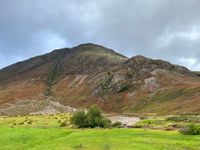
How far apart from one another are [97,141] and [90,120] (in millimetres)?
38919

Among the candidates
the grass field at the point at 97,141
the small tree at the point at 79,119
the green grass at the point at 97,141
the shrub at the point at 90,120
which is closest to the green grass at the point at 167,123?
the shrub at the point at 90,120

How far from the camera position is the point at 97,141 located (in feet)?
154

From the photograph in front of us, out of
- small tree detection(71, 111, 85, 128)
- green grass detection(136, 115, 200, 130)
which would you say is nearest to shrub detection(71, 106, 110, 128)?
small tree detection(71, 111, 85, 128)

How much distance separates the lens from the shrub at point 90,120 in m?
84.2

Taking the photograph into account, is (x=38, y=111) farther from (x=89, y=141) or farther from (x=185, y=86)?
(x=89, y=141)

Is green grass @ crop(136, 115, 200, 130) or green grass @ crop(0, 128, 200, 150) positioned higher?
green grass @ crop(136, 115, 200, 130)

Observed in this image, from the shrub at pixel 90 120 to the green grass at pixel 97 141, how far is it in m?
25.0

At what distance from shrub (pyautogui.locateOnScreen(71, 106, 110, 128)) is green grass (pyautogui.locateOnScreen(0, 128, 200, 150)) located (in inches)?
983

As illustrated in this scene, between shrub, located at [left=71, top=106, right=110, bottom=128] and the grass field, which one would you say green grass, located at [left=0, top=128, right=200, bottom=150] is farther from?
shrub, located at [left=71, top=106, right=110, bottom=128]

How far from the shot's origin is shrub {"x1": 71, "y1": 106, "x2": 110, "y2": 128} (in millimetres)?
84188

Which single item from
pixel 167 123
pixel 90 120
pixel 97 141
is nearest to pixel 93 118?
pixel 90 120

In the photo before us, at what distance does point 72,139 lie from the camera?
163ft

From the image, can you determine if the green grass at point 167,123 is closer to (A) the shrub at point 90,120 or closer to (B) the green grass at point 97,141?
(A) the shrub at point 90,120

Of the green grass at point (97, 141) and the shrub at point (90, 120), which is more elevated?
the shrub at point (90, 120)
